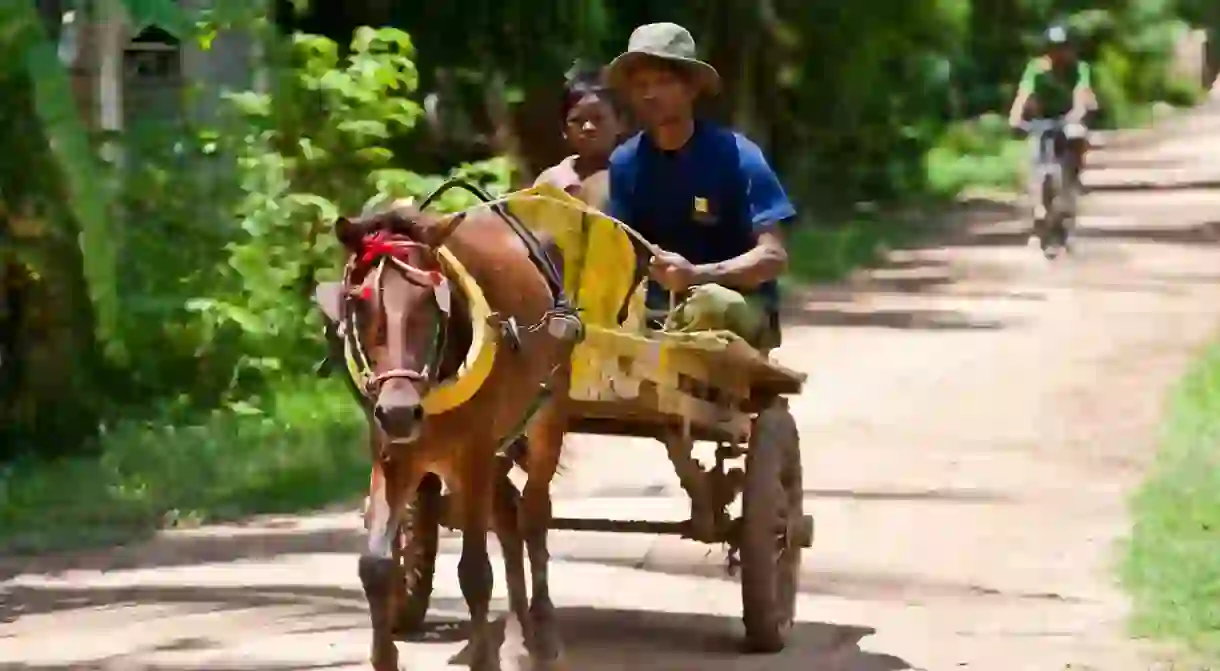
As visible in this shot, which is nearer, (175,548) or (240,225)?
(175,548)

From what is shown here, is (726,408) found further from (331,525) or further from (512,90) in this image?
(512,90)

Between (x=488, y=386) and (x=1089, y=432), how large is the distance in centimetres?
705

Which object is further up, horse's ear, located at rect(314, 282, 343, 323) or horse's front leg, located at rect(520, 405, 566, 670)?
horse's ear, located at rect(314, 282, 343, 323)

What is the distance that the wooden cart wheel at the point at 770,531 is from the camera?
7316 millimetres

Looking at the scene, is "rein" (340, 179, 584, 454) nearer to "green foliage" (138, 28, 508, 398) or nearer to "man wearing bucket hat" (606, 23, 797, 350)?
"man wearing bucket hat" (606, 23, 797, 350)

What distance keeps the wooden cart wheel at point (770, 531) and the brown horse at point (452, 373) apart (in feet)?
2.45

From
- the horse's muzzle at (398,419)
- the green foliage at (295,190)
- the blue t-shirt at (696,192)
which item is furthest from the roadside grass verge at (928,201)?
the horse's muzzle at (398,419)

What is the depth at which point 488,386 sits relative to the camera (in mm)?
6145

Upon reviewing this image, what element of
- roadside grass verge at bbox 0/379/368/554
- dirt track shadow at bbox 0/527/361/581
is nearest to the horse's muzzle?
dirt track shadow at bbox 0/527/361/581

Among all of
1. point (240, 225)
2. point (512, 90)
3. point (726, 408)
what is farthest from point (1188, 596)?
point (512, 90)

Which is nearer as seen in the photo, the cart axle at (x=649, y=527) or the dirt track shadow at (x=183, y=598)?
the cart axle at (x=649, y=527)

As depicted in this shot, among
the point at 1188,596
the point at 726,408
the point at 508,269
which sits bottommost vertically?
the point at 1188,596

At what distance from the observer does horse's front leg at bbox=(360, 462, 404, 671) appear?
233 inches

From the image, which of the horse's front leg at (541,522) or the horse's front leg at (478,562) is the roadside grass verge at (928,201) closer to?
the horse's front leg at (541,522)
